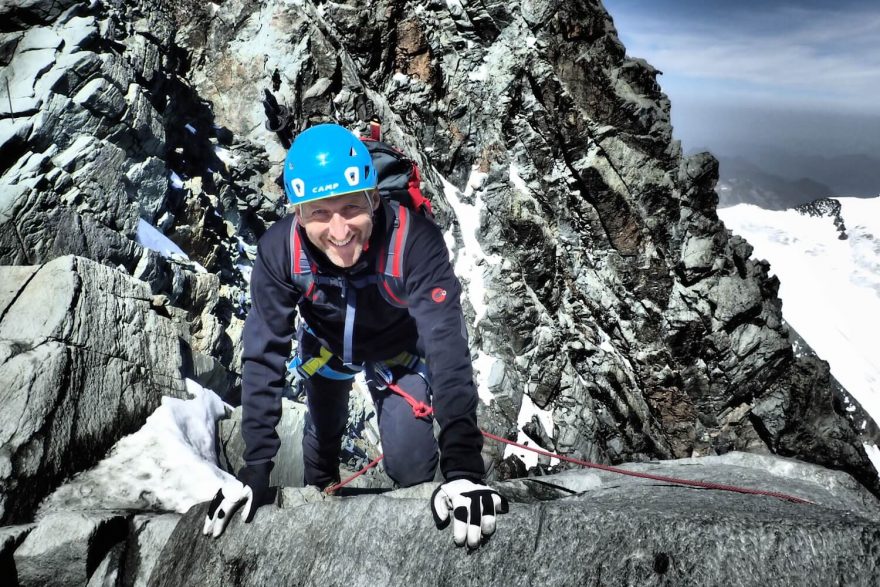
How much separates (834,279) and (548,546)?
156038 millimetres

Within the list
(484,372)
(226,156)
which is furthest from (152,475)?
(484,372)

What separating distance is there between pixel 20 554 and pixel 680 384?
3630cm

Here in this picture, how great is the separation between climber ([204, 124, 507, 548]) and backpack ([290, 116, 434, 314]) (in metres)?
0.01

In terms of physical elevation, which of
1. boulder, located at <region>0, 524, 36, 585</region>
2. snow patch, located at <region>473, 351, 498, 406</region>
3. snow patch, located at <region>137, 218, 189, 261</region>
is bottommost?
snow patch, located at <region>473, 351, 498, 406</region>

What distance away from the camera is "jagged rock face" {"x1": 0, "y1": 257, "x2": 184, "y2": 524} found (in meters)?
5.03

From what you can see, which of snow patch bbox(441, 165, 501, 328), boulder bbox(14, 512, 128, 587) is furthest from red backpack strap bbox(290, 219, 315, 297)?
snow patch bbox(441, 165, 501, 328)

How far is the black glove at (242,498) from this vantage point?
3.99 metres

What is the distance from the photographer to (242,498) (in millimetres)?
4086

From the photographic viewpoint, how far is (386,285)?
4.40 metres

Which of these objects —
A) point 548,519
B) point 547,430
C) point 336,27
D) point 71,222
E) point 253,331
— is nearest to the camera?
point 548,519

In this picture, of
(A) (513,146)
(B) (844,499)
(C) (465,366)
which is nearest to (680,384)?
(A) (513,146)

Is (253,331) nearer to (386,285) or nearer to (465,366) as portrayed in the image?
(386,285)

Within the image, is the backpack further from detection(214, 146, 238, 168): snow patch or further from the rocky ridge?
detection(214, 146, 238, 168): snow patch

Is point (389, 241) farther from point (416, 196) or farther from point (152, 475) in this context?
point (152, 475)
